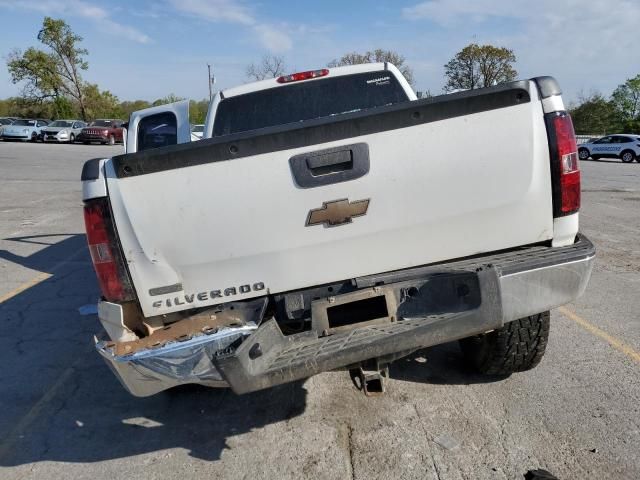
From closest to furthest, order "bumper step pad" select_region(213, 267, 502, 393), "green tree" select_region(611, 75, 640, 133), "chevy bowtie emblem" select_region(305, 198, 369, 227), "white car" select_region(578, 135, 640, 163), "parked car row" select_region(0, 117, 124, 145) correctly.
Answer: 1. "bumper step pad" select_region(213, 267, 502, 393)
2. "chevy bowtie emblem" select_region(305, 198, 369, 227)
3. "white car" select_region(578, 135, 640, 163)
4. "parked car row" select_region(0, 117, 124, 145)
5. "green tree" select_region(611, 75, 640, 133)

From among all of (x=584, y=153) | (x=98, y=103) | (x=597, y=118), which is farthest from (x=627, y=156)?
(x=98, y=103)

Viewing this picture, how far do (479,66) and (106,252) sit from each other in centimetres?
5941

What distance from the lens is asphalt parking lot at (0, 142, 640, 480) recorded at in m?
2.92

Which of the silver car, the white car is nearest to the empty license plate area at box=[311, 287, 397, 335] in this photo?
the white car

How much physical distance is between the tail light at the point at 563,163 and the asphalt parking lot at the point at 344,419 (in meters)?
1.27

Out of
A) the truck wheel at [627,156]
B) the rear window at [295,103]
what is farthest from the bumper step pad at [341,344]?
the truck wheel at [627,156]

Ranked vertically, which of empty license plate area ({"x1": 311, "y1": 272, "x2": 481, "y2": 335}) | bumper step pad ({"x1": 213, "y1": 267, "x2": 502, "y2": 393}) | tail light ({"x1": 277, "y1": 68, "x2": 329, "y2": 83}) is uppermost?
tail light ({"x1": 277, "y1": 68, "x2": 329, "y2": 83})

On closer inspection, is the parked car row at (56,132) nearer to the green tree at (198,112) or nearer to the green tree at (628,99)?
the green tree at (198,112)

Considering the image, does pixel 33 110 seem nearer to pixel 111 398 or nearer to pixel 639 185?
pixel 639 185

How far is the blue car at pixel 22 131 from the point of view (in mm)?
35812

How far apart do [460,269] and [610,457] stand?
1272mm

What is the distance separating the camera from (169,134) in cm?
566

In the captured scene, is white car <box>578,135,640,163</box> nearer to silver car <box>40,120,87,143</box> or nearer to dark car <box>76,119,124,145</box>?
dark car <box>76,119,124,145</box>

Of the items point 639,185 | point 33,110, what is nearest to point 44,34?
point 33,110
